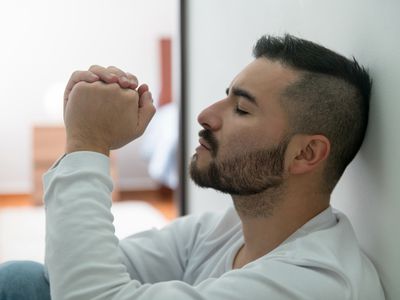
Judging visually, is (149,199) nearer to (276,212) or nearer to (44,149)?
(44,149)

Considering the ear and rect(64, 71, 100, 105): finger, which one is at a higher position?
rect(64, 71, 100, 105): finger

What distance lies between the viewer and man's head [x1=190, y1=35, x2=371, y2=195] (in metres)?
0.87

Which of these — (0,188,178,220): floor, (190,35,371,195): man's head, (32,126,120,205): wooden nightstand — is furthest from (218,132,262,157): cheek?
(32,126,120,205): wooden nightstand

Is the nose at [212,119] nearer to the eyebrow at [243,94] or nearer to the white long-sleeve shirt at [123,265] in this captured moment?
the eyebrow at [243,94]

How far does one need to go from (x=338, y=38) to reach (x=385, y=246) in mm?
364

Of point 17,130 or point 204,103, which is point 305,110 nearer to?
point 204,103

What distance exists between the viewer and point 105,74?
87 centimetres

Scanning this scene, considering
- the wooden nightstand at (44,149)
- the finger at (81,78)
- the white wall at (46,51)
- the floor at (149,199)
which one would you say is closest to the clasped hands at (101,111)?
the finger at (81,78)

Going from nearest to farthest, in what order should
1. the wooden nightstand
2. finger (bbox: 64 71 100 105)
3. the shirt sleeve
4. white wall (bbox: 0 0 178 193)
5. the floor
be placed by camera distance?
the shirt sleeve
finger (bbox: 64 71 100 105)
the wooden nightstand
the floor
white wall (bbox: 0 0 178 193)

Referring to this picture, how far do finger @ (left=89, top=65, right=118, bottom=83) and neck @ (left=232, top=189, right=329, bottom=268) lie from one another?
28cm

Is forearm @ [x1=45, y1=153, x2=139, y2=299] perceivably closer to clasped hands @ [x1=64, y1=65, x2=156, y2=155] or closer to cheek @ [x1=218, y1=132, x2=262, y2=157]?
clasped hands @ [x1=64, y1=65, x2=156, y2=155]

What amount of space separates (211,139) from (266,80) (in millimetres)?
130

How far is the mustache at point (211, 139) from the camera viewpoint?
91 cm

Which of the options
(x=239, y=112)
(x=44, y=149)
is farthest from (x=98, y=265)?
(x=44, y=149)
